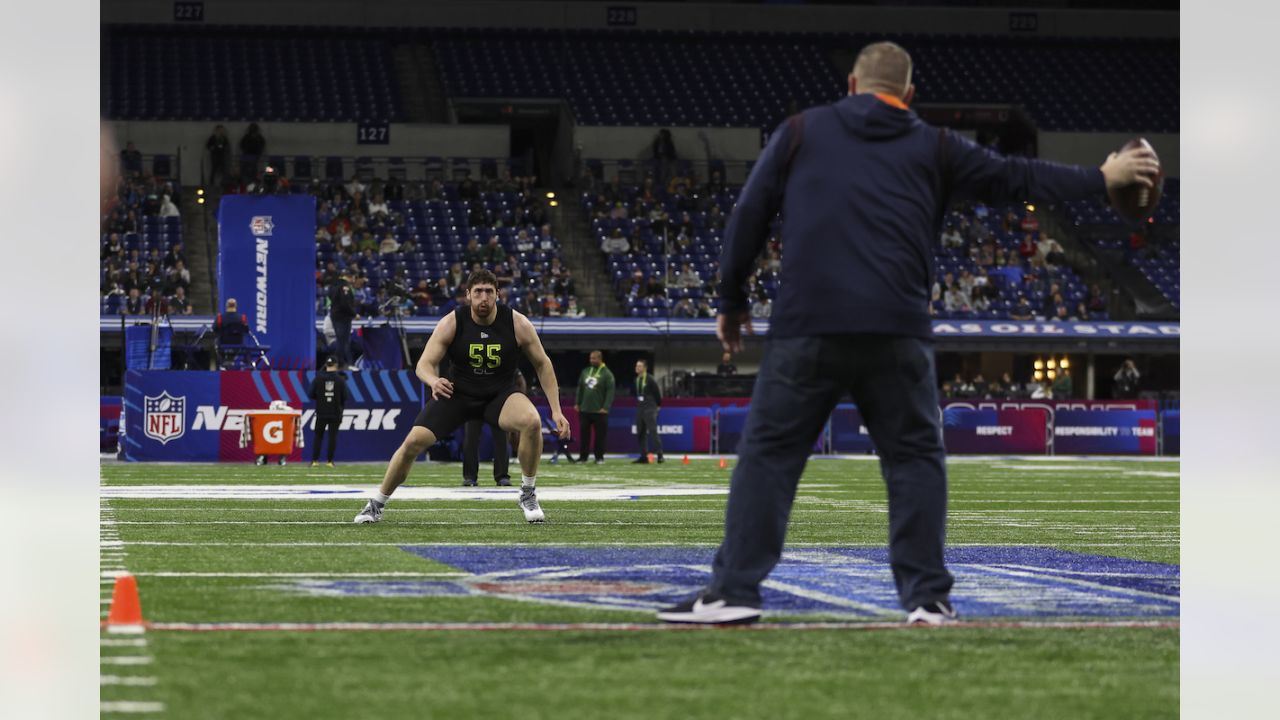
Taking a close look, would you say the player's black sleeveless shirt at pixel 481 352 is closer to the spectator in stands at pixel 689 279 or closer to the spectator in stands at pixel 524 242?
the spectator in stands at pixel 689 279

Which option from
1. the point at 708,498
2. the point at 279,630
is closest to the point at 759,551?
the point at 279,630

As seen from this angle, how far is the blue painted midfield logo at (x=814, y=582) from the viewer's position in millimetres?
7191

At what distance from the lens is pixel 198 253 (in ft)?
137

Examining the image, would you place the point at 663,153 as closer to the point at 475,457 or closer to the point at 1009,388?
the point at 1009,388

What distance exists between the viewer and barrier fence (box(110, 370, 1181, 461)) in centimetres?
2761

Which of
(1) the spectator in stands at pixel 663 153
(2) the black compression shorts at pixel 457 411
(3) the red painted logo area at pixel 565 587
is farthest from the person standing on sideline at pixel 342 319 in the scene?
(3) the red painted logo area at pixel 565 587

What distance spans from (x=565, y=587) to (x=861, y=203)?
2420 millimetres

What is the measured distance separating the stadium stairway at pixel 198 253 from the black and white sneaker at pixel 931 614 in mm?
33425

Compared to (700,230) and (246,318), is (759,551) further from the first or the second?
(700,230)

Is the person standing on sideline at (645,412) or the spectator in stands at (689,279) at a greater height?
the spectator in stands at (689,279)

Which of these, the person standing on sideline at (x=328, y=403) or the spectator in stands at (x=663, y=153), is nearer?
the person standing on sideline at (x=328, y=403)

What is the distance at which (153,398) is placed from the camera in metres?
27.6

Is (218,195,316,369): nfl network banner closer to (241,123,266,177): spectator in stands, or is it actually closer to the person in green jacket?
the person in green jacket

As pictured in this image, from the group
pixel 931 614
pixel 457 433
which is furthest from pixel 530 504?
pixel 457 433
